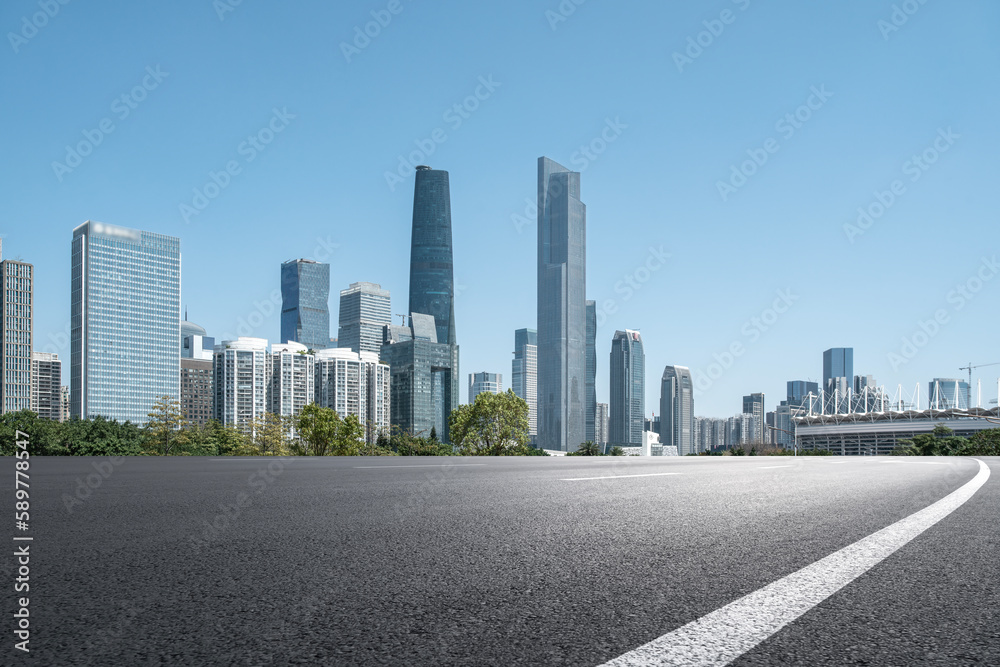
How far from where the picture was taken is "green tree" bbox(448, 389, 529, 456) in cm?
4475

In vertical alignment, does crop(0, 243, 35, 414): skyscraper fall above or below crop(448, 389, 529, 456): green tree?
above

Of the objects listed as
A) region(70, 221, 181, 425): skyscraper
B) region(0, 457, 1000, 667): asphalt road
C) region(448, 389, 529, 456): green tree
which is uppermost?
region(70, 221, 181, 425): skyscraper

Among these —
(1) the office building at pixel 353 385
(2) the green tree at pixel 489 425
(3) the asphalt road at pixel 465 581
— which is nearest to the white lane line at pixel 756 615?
(3) the asphalt road at pixel 465 581

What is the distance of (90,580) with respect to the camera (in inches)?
110

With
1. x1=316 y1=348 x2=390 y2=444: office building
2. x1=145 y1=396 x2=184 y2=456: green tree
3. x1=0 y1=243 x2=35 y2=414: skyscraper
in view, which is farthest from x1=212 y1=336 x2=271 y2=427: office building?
x1=145 y1=396 x2=184 y2=456: green tree

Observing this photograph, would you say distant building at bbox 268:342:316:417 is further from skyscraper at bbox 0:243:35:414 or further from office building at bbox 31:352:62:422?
office building at bbox 31:352:62:422

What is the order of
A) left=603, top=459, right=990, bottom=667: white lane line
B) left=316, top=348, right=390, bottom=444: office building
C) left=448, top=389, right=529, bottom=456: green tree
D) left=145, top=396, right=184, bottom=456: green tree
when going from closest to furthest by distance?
left=603, top=459, right=990, bottom=667: white lane line
left=145, top=396, right=184, bottom=456: green tree
left=448, top=389, right=529, bottom=456: green tree
left=316, top=348, right=390, bottom=444: office building

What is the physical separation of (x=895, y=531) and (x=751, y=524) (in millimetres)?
773

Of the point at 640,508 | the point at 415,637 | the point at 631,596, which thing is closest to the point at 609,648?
the point at 415,637

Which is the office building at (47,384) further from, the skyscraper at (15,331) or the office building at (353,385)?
the office building at (353,385)

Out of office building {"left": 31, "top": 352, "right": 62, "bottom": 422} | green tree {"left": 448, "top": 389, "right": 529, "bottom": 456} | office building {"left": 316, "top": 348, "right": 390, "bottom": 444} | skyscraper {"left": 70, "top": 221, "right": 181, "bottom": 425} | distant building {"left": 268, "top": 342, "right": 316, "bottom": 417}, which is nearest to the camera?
green tree {"left": 448, "top": 389, "right": 529, "bottom": 456}

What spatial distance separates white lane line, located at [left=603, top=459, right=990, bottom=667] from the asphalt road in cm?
5

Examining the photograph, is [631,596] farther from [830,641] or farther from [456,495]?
[456,495]

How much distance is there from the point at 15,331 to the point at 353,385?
182 feet
